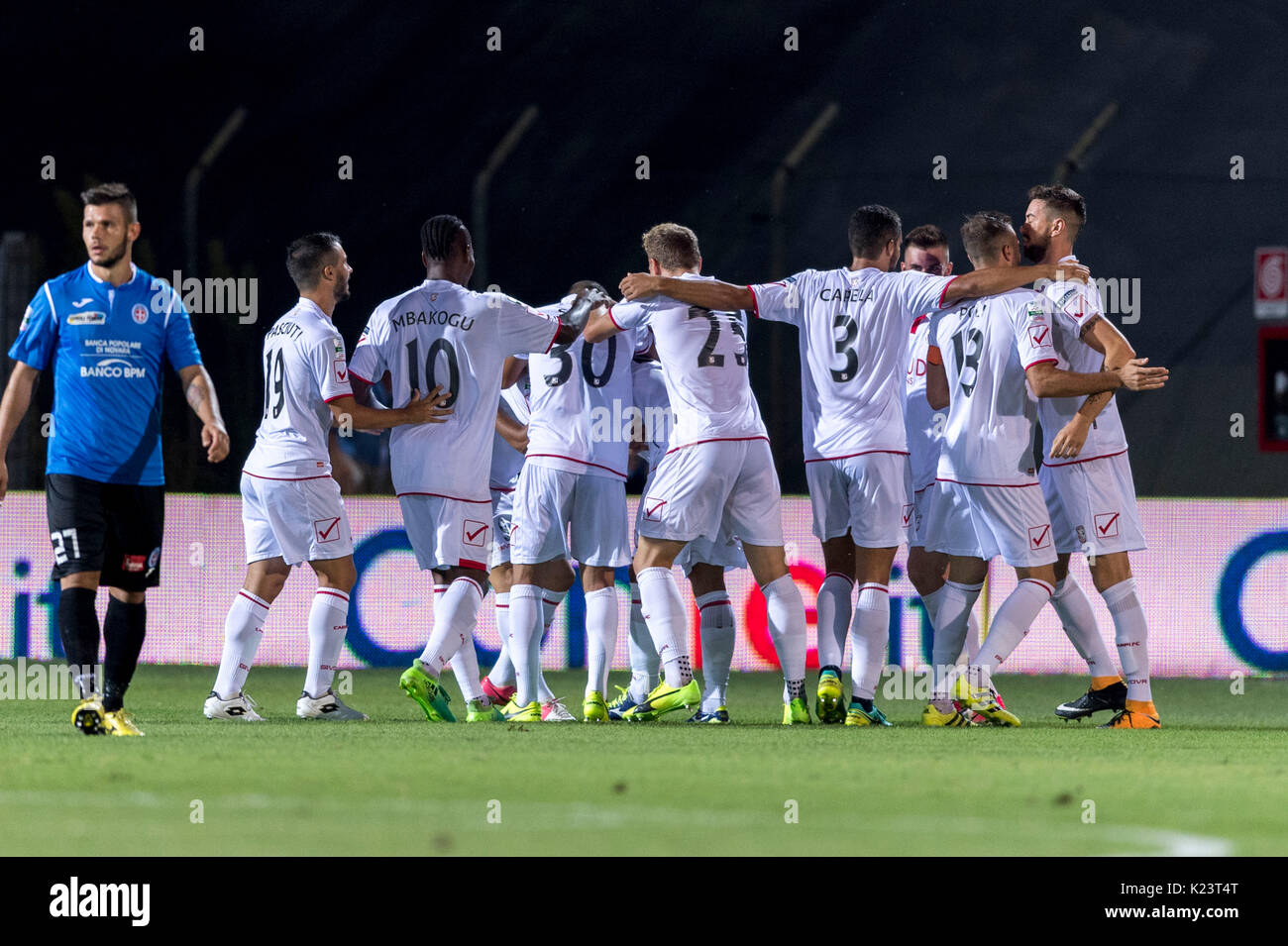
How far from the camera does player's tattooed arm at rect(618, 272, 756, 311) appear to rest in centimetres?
742

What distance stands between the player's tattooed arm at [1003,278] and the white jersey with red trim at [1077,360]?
3.7 inches

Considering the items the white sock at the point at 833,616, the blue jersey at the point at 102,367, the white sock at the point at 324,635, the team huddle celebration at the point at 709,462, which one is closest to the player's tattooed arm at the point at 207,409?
the blue jersey at the point at 102,367

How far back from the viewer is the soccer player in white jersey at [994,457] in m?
7.66

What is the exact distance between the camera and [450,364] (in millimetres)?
7781

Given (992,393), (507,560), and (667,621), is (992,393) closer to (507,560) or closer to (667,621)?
(667,621)

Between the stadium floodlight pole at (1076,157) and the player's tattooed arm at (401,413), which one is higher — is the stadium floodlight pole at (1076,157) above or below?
above

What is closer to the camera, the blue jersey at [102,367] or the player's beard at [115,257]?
the blue jersey at [102,367]

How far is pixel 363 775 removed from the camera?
534cm

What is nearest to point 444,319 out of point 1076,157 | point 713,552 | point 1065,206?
point 713,552

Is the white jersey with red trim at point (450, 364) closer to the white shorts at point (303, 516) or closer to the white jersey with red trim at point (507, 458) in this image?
the white shorts at point (303, 516)

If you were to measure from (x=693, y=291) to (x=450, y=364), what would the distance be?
43.0 inches

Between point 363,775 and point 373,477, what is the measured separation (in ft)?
30.9

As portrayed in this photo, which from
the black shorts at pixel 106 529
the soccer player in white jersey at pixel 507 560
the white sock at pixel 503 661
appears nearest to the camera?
the black shorts at pixel 106 529
